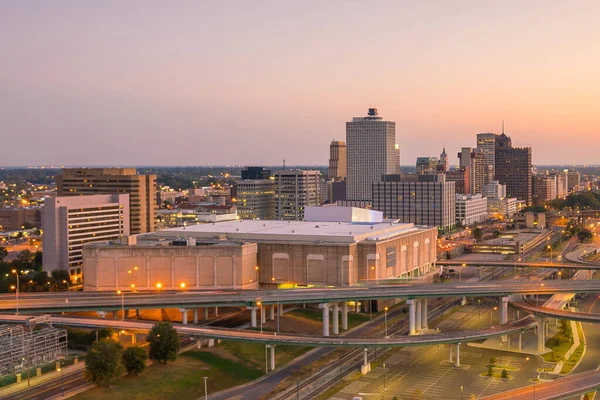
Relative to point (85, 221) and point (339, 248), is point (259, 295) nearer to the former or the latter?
point (339, 248)

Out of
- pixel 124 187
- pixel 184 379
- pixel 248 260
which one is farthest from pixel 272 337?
pixel 124 187

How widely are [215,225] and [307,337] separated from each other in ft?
200

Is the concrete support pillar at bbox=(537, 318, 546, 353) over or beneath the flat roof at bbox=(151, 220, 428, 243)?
beneath

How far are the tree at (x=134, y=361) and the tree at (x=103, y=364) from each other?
67.9 inches

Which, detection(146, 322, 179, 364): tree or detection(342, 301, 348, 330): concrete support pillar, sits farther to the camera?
detection(342, 301, 348, 330): concrete support pillar

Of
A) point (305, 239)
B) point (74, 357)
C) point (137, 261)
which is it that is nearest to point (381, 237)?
point (305, 239)

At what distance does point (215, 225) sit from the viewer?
145 metres

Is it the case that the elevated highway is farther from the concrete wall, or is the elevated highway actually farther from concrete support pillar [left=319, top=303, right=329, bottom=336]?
the concrete wall

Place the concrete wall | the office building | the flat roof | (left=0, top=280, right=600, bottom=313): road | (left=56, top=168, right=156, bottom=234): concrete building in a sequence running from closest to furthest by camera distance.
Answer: (left=0, top=280, right=600, bottom=313): road → the concrete wall → the office building → the flat roof → (left=56, top=168, right=156, bottom=234): concrete building

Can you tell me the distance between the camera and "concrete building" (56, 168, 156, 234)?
623 ft

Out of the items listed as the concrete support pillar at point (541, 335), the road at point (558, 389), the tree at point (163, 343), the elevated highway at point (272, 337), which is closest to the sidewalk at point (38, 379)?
the tree at point (163, 343)

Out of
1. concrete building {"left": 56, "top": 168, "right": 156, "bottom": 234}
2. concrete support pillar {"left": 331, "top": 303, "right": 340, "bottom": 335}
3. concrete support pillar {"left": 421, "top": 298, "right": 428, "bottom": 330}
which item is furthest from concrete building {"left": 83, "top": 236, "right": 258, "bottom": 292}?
concrete building {"left": 56, "top": 168, "right": 156, "bottom": 234}

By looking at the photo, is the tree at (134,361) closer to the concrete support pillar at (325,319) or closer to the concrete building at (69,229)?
the concrete support pillar at (325,319)

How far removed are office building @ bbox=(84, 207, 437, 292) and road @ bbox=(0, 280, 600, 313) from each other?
8410 mm
